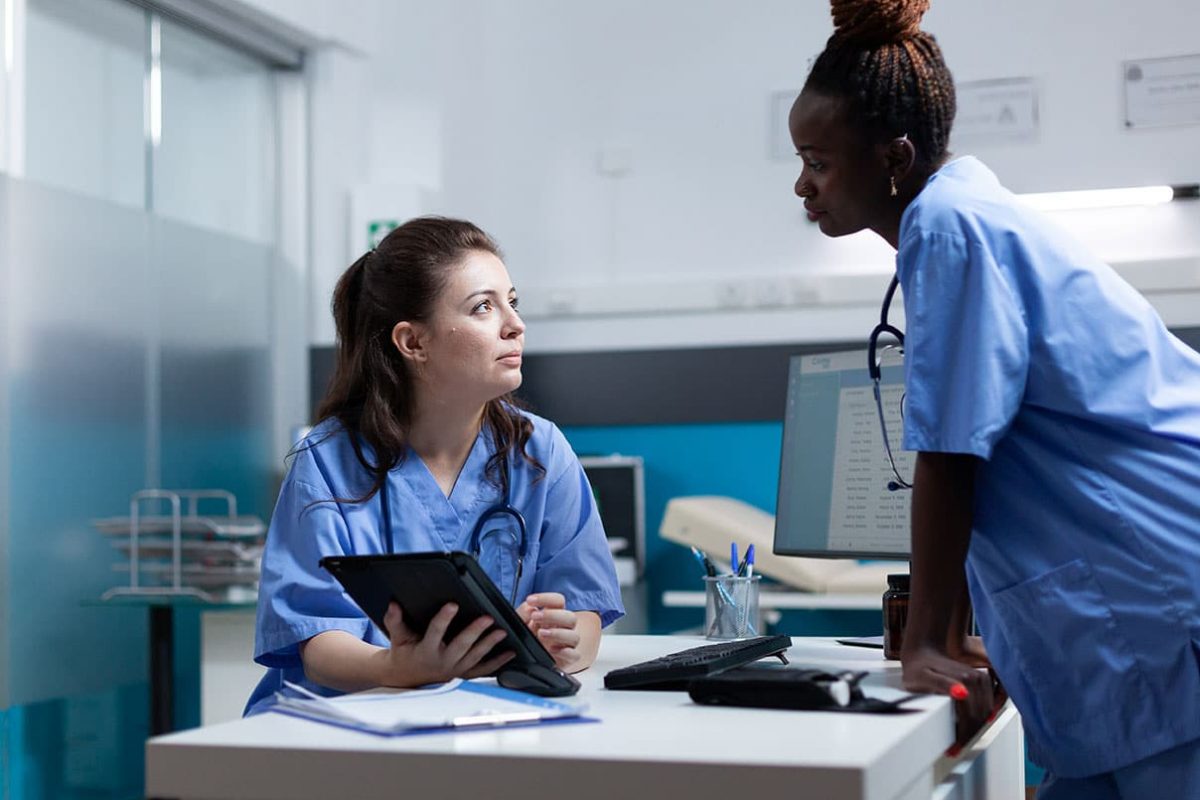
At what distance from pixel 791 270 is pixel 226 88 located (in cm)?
187

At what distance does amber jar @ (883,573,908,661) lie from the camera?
161 centimetres

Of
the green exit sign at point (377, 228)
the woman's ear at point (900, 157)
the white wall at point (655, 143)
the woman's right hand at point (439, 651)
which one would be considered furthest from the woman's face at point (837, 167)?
the green exit sign at point (377, 228)

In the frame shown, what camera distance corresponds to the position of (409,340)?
5.82 feet

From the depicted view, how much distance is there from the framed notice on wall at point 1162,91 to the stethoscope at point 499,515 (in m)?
3.13

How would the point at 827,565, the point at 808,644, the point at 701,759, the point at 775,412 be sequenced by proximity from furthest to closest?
the point at 775,412
the point at 827,565
the point at 808,644
the point at 701,759

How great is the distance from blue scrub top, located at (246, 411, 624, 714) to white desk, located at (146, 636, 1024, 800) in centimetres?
36

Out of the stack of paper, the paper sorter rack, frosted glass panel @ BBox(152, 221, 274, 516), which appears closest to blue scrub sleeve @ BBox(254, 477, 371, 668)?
the stack of paper

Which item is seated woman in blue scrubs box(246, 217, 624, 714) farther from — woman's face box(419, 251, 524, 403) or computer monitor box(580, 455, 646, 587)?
computer monitor box(580, 455, 646, 587)

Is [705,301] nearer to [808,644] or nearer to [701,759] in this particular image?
[808,644]

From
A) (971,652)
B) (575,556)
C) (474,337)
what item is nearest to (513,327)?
(474,337)

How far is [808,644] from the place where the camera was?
69.6 inches

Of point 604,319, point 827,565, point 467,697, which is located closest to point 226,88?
point 604,319

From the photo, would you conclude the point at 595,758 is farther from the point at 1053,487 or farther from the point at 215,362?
the point at 215,362

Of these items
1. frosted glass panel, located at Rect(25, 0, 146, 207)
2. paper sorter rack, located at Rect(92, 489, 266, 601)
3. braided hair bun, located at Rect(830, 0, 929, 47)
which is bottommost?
paper sorter rack, located at Rect(92, 489, 266, 601)
